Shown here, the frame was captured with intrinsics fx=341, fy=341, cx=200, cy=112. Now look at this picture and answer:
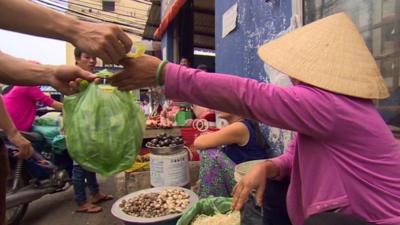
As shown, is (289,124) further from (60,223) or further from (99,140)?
(60,223)

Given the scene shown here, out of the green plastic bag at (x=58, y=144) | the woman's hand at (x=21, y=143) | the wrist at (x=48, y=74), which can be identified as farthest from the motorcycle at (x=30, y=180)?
the wrist at (x=48, y=74)

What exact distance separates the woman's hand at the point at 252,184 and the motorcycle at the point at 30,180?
2821 millimetres

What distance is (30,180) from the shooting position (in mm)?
4078

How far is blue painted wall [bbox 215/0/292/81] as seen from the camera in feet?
9.29

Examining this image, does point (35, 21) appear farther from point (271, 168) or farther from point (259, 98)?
point (271, 168)

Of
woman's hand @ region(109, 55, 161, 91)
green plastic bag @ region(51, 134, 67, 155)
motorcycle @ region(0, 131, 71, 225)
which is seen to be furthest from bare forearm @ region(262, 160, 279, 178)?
green plastic bag @ region(51, 134, 67, 155)

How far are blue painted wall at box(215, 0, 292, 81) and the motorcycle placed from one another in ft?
8.30

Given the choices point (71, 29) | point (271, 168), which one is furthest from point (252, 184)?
point (71, 29)

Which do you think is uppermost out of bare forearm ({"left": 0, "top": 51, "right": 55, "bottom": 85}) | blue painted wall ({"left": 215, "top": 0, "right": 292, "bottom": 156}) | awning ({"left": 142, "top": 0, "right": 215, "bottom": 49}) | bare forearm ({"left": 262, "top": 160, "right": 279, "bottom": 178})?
awning ({"left": 142, "top": 0, "right": 215, "bottom": 49})

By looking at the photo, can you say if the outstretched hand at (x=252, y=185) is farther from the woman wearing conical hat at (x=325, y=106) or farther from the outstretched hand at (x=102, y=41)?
the outstretched hand at (x=102, y=41)

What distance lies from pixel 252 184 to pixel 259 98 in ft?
1.92

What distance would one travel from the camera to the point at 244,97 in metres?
1.31

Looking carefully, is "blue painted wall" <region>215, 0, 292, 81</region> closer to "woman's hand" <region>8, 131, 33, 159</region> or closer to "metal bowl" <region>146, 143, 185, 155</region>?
"metal bowl" <region>146, 143, 185, 155</region>

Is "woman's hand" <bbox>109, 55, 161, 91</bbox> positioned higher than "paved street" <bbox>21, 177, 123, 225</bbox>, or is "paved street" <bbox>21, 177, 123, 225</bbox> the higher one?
"woman's hand" <bbox>109, 55, 161, 91</bbox>
